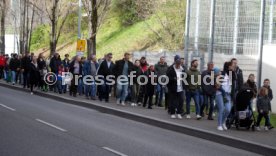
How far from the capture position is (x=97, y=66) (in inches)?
1002

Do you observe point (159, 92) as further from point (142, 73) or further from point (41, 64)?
point (41, 64)

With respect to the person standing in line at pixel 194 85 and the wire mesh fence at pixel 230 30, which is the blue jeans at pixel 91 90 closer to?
the wire mesh fence at pixel 230 30

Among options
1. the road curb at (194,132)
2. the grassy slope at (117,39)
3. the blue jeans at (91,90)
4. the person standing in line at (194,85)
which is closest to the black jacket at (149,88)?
the road curb at (194,132)

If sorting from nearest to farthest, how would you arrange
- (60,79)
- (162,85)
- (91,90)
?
(162,85)
(91,90)
(60,79)

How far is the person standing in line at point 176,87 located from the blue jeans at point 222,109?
8.24ft

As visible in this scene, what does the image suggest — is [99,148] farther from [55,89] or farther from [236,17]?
[55,89]

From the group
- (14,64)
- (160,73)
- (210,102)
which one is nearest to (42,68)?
(14,64)

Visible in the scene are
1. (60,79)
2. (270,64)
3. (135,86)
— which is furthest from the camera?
(60,79)

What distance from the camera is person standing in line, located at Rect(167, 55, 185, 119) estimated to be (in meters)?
18.1

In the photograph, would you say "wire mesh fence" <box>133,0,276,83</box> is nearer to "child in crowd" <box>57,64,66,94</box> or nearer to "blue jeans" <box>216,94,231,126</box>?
"blue jeans" <box>216,94,231,126</box>

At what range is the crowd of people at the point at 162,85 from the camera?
15828 mm

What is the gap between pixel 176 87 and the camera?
1809cm

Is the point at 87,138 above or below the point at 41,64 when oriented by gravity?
below

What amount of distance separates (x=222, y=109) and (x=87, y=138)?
170 inches
